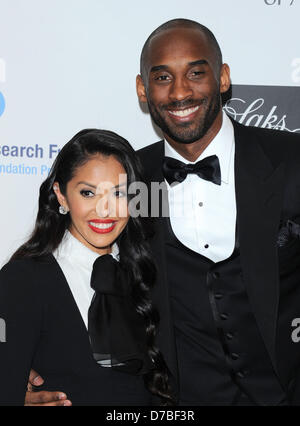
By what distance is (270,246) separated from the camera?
211 cm

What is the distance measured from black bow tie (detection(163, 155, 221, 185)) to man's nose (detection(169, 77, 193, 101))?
0.25m

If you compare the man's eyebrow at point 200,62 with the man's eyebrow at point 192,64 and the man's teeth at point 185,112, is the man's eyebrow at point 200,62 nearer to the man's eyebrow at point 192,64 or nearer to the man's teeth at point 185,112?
the man's eyebrow at point 192,64

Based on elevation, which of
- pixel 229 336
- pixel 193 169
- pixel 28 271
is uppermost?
pixel 193 169

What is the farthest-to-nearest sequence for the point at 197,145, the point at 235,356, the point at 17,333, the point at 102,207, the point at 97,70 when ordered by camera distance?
the point at 97,70 → the point at 197,145 → the point at 235,356 → the point at 102,207 → the point at 17,333

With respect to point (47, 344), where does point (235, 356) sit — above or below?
below

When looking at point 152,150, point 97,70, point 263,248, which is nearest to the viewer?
point 263,248

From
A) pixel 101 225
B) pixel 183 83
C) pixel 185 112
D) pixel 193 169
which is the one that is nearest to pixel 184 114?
pixel 185 112

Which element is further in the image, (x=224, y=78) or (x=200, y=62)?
(x=224, y=78)

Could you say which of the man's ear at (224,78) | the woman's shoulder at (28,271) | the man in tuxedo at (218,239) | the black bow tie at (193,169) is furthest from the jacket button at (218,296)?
the man's ear at (224,78)

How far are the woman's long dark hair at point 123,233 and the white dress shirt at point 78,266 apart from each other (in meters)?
0.03

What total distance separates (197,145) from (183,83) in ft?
0.89

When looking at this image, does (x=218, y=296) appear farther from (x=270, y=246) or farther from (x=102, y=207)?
(x=102, y=207)

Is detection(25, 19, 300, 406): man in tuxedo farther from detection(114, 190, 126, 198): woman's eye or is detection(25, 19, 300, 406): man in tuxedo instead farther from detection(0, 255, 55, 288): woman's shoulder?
detection(0, 255, 55, 288): woman's shoulder
